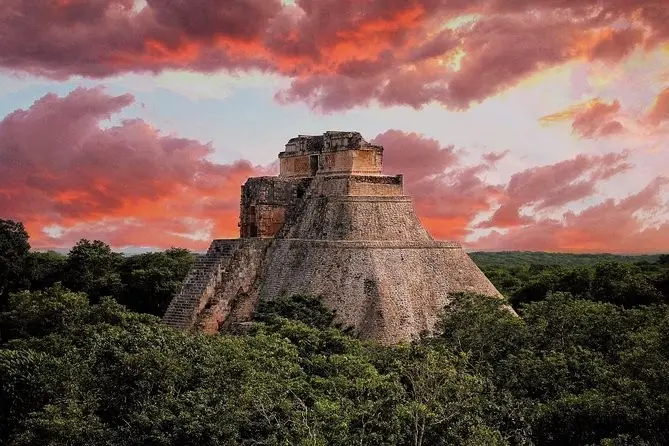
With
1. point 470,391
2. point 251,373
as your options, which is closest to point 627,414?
point 470,391

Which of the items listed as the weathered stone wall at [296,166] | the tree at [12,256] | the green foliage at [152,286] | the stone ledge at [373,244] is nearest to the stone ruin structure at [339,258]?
the stone ledge at [373,244]

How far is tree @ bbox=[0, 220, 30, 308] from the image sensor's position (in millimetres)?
46125

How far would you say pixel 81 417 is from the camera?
19609 mm

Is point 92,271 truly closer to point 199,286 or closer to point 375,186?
point 199,286

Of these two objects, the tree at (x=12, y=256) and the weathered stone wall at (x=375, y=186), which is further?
the tree at (x=12, y=256)

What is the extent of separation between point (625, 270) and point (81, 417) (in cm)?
A: 3405

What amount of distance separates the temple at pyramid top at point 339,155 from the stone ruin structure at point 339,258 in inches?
Result: 1.9

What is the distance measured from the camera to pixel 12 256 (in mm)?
46656

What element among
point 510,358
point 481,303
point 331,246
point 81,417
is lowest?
point 81,417

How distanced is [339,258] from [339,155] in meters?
6.11

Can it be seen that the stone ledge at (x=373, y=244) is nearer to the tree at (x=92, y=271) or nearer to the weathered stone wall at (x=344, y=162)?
the weathered stone wall at (x=344, y=162)

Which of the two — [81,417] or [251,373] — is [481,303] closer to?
[251,373]

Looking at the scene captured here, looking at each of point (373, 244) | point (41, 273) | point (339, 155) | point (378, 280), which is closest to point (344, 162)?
point (339, 155)

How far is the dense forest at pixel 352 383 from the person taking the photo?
695 inches
